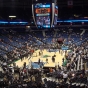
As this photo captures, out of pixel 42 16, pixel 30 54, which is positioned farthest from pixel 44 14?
pixel 30 54

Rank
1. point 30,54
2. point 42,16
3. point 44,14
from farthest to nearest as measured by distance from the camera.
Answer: point 30,54
point 42,16
point 44,14

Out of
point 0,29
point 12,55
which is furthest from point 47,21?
point 0,29

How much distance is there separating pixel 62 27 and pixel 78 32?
3214 millimetres

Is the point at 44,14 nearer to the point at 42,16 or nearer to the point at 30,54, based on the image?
the point at 42,16

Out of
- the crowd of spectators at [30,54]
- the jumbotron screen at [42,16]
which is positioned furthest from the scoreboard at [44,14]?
the crowd of spectators at [30,54]

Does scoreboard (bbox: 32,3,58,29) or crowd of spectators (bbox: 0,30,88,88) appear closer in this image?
scoreboard (bbox: 32,3,58,29)

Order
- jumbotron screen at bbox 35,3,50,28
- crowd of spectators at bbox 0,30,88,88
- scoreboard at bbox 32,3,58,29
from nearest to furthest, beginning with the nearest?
scoreboard at bbox 32,3,58,29 < jumbotron screen at bbox 35,3,50,28 < crowd of spectators at bbox 0,30,88,88

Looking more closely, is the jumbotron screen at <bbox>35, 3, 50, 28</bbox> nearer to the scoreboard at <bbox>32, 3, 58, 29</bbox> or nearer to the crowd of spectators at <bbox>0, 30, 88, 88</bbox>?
the scoreboard at <bbox>32, 3, 58, 29</bbox>

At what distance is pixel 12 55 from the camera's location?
1022 inches

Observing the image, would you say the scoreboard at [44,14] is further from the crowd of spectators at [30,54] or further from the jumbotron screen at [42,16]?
the crowd of spectators at [30,54]

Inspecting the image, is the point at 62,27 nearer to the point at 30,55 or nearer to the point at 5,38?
the point at 5,38

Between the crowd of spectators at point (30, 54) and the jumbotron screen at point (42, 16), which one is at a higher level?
the jumbotron screen at point (42, 16)

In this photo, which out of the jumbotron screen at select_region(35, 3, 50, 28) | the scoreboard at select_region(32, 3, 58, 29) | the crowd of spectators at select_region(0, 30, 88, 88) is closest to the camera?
the scoreboard at select_region(32, 3, 58, 29)

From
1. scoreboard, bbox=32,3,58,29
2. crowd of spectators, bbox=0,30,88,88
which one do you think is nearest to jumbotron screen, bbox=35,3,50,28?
scoreboard, bbox=32,3,58,29
